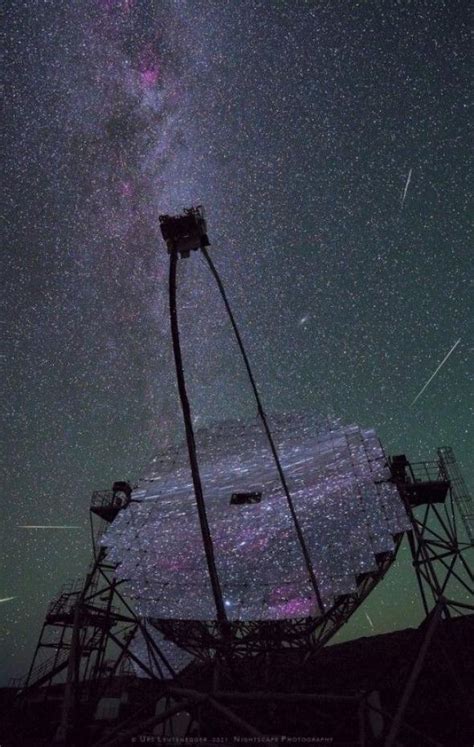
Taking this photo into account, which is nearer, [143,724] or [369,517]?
[143,724]

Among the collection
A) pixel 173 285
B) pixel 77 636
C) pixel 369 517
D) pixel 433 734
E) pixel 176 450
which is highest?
pixel 173 285

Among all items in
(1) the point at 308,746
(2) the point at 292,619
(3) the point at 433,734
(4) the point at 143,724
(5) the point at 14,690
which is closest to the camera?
(4) the point at 143,724

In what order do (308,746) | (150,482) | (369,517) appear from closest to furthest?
(369,517), (308,746), (150,482)

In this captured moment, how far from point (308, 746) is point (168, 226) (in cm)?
1168

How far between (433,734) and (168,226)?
13.3 metres

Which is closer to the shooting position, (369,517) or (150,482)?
(369,517)

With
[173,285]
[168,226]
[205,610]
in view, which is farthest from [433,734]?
[168,226]

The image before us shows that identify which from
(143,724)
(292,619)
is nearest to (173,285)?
(143,724)

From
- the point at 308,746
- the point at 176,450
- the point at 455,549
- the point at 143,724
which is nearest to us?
the point at 143,724

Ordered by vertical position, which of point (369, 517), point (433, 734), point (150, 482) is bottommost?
point (433, 734)

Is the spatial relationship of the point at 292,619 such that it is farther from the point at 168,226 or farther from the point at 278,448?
the point at 168,226

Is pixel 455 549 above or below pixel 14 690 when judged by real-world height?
above

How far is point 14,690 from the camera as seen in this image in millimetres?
26250

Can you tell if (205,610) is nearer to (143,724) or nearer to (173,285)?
(143,724)
